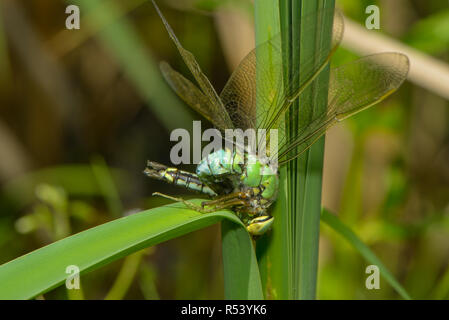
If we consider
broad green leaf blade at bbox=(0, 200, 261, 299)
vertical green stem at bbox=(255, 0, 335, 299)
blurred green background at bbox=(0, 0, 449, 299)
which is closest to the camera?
broad green leaf blade at bbox=(0, 200, 261, 299)

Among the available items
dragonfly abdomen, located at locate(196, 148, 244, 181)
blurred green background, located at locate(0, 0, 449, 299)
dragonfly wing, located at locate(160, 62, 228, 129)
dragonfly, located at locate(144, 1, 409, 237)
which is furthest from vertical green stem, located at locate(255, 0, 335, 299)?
blurred green background, located at locate(0, 0, 449, 299)

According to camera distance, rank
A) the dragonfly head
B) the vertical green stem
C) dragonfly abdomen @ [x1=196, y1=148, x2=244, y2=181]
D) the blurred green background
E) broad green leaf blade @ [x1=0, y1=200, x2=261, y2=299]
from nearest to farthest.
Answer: broad green leaf blade @ [x1=0, y1=200, x2=261, y2=299], the vertical green stem, the dragonfly head, dragonfly abdomen @ [x1=196, y1=148, x2=244, y2=181], the blurred green background

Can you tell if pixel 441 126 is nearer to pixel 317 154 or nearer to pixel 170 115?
pixel 170 115

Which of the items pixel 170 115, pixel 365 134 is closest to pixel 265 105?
pixel 365 134

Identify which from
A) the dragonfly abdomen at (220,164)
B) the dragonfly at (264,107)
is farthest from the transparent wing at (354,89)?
the dragonfly abdomen at (220,164)

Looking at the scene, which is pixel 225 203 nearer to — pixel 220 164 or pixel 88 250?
pixel 220 164

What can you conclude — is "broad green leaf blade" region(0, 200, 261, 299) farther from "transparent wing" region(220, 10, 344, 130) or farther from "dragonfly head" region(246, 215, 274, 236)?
"transparent wing" region(220, 10, 344, 130)
